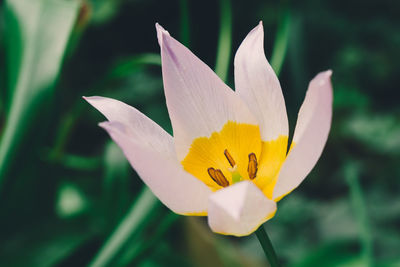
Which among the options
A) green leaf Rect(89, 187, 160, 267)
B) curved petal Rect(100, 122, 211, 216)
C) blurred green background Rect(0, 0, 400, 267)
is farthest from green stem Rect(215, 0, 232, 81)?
curved petal Rect(100, 122, 211, 216)

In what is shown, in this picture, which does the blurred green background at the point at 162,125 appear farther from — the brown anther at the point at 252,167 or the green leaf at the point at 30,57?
the brown anther at the point at 252,167

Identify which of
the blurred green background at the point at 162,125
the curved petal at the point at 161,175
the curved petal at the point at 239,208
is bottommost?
the blurred green background at the point at 162,125

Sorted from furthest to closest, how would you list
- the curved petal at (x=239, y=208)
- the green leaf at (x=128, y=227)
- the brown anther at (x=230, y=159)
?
the green leaf at (x=128, y=227) < the brown anther at (x=230, y=159) < the curved petal at (x=239, y=208)

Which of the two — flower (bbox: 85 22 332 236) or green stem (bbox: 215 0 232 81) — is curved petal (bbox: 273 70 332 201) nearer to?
flower (bbox: 85 22 332 236)

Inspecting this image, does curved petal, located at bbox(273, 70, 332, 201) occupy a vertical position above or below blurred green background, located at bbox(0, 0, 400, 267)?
above

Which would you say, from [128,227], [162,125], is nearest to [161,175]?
[128,227]

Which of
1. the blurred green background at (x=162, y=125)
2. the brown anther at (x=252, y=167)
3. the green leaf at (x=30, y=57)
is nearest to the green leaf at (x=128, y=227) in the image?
the blurred green background at (x=162, y=125)

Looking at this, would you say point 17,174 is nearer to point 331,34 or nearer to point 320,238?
point 320,238
